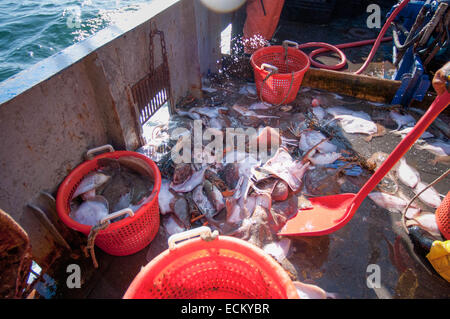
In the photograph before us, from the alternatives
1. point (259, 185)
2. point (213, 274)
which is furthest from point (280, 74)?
point (213, 274)

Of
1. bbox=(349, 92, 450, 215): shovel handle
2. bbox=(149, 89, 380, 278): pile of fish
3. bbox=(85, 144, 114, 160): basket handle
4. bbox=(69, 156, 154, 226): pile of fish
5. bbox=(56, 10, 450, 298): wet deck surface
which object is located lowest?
bbox=(56, 10, 450, 298): wet deck surface

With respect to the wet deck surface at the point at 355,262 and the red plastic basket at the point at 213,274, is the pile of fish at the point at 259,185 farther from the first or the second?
the red plastic basket at the point at 213,274

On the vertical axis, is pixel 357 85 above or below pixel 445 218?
above

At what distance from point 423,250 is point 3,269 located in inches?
128

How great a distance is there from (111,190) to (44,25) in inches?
361

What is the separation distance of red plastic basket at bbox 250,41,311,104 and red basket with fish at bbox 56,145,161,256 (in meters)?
2.28

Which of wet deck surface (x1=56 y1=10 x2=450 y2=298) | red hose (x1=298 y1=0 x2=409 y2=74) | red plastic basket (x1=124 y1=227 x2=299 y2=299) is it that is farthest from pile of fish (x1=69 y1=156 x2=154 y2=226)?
red hose (x1=298 y1=0 x2=409 y2=74)

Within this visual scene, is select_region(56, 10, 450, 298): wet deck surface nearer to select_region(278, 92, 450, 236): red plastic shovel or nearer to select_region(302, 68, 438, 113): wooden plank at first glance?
select_region(278, 92, 450, 236): red plastic shovel

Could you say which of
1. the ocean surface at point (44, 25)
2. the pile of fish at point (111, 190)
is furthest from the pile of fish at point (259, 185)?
the ocean surface at point (44, 25)

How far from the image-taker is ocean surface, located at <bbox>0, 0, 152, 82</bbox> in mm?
7277

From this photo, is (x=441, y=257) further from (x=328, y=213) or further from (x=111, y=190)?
(x=111, y=190)

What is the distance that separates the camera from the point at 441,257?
218cm

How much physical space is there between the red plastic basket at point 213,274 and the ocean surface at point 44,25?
7.18 meters
